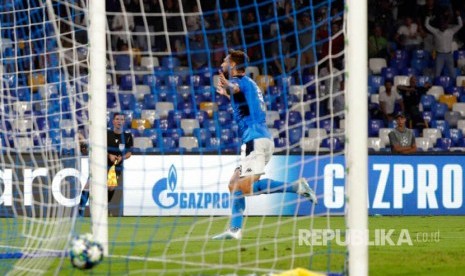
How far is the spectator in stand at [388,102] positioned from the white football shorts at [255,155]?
35.0ft

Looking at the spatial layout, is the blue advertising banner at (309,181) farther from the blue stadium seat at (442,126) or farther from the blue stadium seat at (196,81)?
the blue stadium seat at (442,126)

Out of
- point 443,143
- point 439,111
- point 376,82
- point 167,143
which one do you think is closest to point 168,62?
point 167,143

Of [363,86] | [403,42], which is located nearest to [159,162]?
[403,42]

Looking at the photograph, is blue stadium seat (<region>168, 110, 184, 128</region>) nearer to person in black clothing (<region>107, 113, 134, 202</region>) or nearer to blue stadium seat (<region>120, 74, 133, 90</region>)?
blue stadium seat (<region>120, 74, 133, 90</region>)

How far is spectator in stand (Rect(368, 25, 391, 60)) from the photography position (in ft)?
85.5

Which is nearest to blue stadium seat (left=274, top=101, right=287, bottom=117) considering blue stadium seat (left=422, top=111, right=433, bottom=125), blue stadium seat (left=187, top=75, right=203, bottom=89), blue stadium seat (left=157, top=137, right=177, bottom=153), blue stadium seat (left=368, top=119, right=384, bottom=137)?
blue stadium seat (left=187, top=75, right=203, bottom=89)

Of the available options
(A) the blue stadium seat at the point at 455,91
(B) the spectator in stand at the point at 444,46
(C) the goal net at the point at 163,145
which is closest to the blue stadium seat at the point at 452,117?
(A) the blue stadium seat at the point at 455,91

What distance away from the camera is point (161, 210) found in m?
20.1

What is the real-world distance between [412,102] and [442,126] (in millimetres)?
799

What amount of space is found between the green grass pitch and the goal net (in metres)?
0.05

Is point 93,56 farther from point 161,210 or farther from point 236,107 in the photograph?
point 161,210

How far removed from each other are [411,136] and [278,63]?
361 cm

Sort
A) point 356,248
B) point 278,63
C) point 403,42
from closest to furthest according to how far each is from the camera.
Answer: point 356,248
point 278,63
point 403,42

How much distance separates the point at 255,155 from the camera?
14531 millimetres
